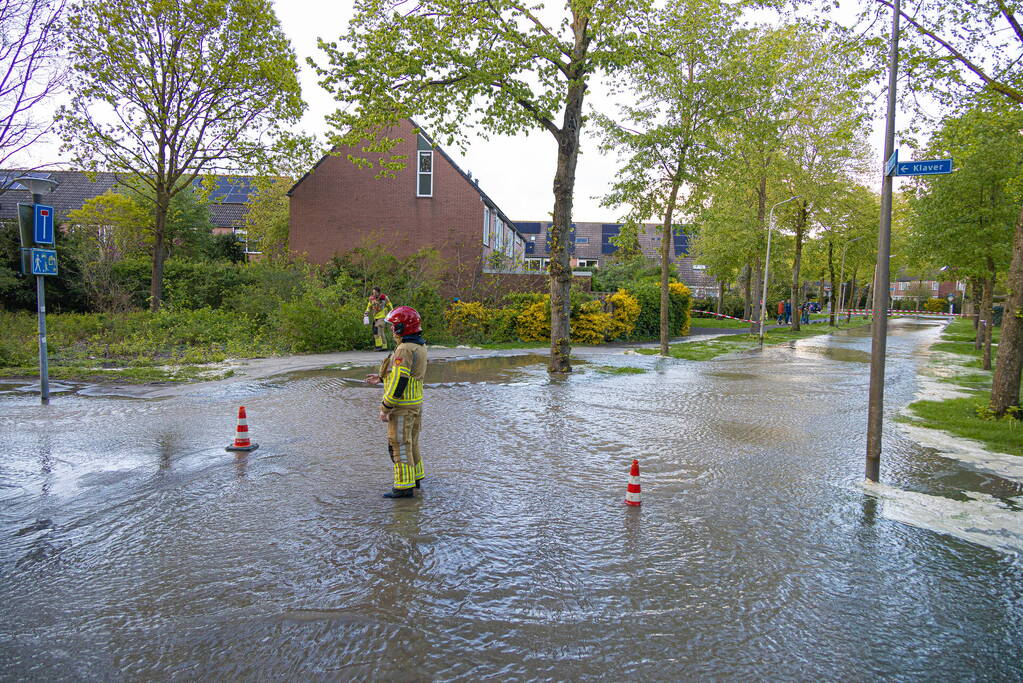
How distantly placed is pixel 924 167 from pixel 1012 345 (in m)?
5.63

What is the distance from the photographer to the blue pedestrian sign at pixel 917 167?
19.6 ft

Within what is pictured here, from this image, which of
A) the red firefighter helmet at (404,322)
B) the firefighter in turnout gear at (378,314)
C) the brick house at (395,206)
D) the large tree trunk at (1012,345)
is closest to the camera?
the red firefighter helmet at (404,322)

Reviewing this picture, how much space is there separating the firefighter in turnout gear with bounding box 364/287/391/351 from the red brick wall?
1076cm

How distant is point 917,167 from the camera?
614 cm

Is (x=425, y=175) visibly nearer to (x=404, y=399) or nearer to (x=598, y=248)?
(x=404, y=399)

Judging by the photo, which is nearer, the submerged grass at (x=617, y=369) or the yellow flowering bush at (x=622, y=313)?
the submerged grass at (x=617, y=369)

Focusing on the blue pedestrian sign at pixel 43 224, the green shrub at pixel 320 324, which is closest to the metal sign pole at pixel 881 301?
the blue pedestrian sign at pixel 43 224

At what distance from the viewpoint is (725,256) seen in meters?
32.6

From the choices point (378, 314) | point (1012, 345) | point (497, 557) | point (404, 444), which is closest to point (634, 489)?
point (497, 557)

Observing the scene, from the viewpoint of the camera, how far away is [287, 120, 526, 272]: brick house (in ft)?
98.4

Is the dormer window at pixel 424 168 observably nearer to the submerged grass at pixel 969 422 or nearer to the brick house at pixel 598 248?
A: the submerged grass at pixel 969 422

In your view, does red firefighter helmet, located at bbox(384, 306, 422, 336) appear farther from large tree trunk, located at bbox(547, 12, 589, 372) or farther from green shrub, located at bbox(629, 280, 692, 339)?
green shrub, located at bbox(629, 280, 692, 339)

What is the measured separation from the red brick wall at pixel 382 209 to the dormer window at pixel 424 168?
20cm

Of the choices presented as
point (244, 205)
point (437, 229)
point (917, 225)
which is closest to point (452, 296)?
point (437, 229)
